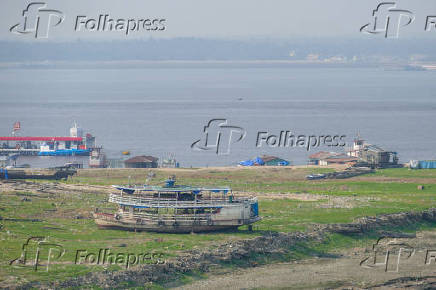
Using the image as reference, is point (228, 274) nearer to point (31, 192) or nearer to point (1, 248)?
point (1, 248)

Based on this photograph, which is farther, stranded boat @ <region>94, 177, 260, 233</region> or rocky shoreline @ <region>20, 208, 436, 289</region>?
stranded boat @ <region>94, 177, 260, 233</region>

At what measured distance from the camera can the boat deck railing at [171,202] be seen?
1977 inches

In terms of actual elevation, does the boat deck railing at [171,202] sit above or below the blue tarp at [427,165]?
below

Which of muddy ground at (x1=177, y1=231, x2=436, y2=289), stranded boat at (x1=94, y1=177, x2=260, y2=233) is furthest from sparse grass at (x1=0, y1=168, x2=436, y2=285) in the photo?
muddy ground at (x1=177, y1=231, x2=436, y2=289)

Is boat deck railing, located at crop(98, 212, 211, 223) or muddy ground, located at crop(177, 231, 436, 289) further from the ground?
boat deck railing, located at crop(98, 212, 211, 223)

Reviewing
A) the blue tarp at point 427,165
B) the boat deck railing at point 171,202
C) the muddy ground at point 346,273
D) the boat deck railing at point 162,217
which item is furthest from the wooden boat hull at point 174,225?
the blue tarp at point 427,165

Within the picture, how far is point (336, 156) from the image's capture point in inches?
4094

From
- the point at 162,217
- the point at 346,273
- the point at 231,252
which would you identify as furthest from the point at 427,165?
the point at 231,252

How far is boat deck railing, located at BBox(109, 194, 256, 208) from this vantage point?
50.2 metres

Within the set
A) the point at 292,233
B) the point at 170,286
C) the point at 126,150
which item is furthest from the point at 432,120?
the point at 170,286

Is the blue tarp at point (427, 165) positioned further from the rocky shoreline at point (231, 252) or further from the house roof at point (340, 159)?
the rocky shoreline at point (231, 252)

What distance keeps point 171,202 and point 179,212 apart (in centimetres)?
104

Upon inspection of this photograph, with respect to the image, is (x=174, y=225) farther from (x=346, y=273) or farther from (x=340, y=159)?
(x=340, y=159)

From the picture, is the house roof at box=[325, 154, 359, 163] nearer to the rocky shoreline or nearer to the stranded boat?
the rocky shoreline
